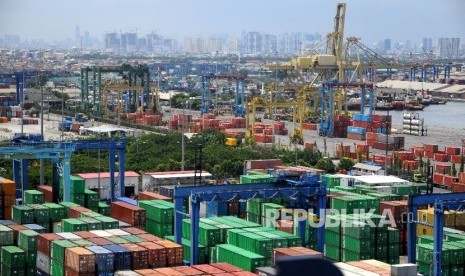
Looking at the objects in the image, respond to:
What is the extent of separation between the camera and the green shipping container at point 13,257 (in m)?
9.22

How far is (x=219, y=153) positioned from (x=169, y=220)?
9655mm

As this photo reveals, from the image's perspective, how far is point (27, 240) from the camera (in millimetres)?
9414

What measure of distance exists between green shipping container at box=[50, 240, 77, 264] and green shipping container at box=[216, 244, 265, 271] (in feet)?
4.57

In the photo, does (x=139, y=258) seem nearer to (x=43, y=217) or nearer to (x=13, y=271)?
(x=13, y=271)

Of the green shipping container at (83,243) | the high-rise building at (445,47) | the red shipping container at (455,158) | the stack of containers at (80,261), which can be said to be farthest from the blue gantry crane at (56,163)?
the high-rise building at (445,47)

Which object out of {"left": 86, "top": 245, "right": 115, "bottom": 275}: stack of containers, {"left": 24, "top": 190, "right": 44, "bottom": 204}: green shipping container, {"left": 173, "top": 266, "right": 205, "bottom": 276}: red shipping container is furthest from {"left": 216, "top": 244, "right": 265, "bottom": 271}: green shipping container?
{"left": 24, "top": 190, "right": 44, "bottom": 204}: green shipping container

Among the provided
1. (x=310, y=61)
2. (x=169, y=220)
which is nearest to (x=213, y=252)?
(x=169, y=220)

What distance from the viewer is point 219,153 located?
68.2 ft

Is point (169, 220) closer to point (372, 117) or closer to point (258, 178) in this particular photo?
point (258, 178)

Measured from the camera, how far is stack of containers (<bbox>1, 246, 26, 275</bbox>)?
9.23 metres

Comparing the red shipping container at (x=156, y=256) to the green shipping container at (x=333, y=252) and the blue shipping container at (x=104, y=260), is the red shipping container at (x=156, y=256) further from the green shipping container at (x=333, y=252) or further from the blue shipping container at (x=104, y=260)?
the green shipping container at (x=333, y=252)

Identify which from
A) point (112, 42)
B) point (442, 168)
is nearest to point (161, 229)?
point (442, 168)

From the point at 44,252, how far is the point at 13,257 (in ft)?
0.98

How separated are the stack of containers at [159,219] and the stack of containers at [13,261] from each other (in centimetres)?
215
